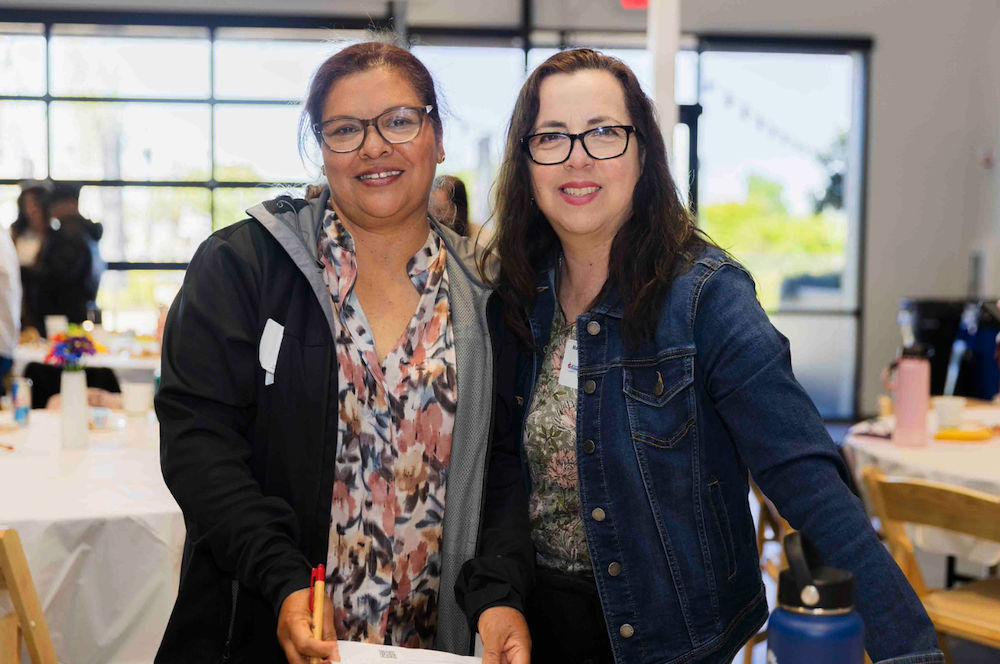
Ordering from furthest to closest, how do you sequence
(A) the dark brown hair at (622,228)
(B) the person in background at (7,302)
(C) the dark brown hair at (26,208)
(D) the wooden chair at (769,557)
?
(C) the dark brown hair at (26,208), (B) the person in background at (7,302), (D) the wooden chair at (769,557), (A) the dark brown hair at (622,228)

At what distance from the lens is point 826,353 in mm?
8367

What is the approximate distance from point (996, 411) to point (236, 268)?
3.68 m

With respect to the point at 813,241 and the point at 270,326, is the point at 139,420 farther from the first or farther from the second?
the point at 813,241

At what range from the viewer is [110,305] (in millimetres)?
8070

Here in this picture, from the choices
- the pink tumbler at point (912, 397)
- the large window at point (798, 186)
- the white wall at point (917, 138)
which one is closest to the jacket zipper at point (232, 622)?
the pink tumbler at point (912, 397)

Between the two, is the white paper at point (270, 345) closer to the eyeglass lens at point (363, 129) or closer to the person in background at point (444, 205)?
the eyeglass lens at point (363, 129)

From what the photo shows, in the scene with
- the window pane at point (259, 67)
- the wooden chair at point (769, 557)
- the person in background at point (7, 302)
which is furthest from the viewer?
the window pane at point (259, 67)

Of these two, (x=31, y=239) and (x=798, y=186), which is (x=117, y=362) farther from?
(x=798, y=186)

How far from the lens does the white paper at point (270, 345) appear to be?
54.5 inches

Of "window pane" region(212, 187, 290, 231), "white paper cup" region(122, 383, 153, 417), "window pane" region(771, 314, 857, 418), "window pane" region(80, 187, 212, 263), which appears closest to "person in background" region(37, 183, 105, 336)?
"window pane" region(80, 187, 212, 263)

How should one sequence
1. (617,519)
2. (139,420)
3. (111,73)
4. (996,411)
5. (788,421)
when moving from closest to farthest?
(788,421) < (617,519) < (139,420) < (996,411) < (111,73)

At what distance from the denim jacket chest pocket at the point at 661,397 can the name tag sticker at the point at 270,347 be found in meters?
0.54

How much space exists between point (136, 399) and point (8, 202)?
5738 mm

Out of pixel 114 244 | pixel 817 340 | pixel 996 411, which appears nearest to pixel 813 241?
pixel 817 340
